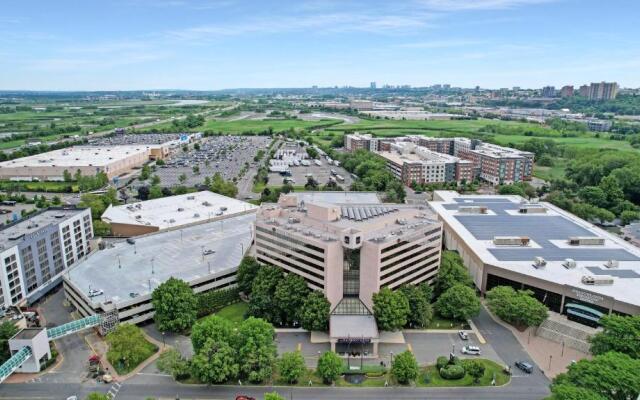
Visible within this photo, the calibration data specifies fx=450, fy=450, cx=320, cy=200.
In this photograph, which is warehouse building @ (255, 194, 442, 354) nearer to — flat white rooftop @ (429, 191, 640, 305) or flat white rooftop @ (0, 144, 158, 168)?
flat white rooftop @ (429, 191, 640, 305)

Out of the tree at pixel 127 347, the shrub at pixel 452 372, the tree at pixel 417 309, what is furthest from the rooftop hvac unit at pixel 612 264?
the tree at pixel 127 347

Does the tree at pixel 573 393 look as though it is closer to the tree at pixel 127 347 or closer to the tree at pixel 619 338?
the tree at pixel 619 338

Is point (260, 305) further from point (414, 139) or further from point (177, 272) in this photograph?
point (414, 139)

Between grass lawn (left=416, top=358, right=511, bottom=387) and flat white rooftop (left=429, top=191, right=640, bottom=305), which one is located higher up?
flat white rooftop (left=429, top=191, right=640, bottom=305)

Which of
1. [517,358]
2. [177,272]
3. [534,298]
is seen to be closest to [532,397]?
[517,358]

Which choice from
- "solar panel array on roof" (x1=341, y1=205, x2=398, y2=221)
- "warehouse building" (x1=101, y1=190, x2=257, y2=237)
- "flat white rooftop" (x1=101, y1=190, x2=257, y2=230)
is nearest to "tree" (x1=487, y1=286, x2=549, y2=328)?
"solar panel array on roof" (x1=341, y1=205, x2=398, y2=221)

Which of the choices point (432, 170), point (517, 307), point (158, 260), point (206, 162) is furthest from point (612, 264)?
point (206, 162)

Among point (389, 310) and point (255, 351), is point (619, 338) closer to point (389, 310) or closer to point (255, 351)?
point (389, 310)
